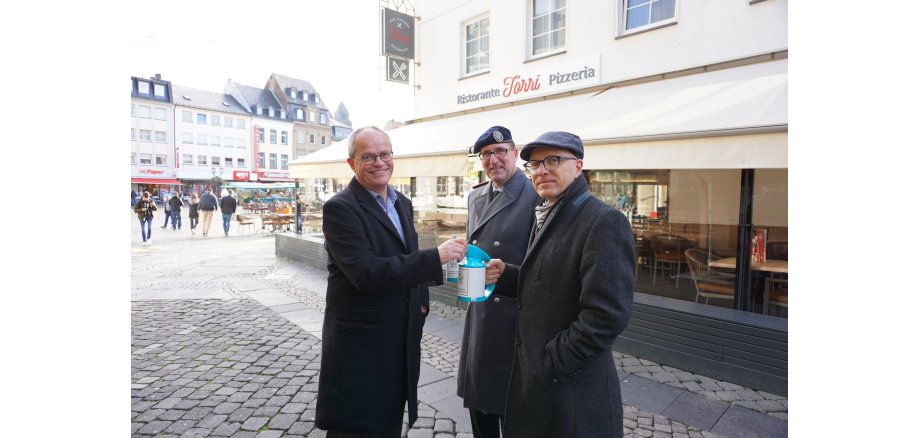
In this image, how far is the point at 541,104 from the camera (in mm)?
8969

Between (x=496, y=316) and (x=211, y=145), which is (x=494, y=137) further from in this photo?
(x=211, y=145)

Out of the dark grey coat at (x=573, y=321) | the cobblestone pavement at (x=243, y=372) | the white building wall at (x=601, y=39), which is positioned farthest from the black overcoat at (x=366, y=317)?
the white building wall at (x=601, y=39)

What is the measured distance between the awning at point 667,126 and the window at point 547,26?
152 cm

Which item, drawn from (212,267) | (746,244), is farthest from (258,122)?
(746,244)

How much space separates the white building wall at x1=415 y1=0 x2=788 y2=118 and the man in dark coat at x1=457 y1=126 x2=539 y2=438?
207 inches

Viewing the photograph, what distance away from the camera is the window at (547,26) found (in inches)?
366

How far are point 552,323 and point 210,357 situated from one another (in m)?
4.53

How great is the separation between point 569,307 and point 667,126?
389 cm

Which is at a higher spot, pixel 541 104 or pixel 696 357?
pixel 541 104

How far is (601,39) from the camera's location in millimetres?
8422

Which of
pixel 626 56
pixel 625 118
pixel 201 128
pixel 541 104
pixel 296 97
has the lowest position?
pixel 625 118

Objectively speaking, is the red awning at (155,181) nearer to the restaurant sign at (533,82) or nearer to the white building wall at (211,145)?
the white building wall at (211,145)

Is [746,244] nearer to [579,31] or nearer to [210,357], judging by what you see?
[579,31]

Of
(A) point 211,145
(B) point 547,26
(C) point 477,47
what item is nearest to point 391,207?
(B) point 547,26
